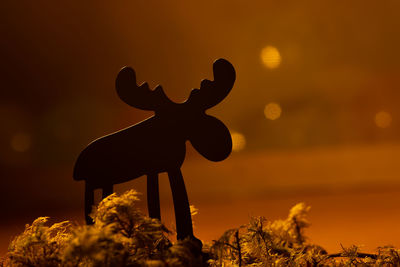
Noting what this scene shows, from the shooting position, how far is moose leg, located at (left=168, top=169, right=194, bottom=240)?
49 cm

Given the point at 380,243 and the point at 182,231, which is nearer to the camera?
the point at 182,231

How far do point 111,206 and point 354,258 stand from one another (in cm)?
32

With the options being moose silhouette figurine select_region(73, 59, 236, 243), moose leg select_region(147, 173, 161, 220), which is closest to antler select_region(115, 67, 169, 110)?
moose silhouette figurine select_region(73, 59, 236, 243)

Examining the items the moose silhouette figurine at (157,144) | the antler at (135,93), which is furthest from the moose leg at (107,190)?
the antler at (135,93)

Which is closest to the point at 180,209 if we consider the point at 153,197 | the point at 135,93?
the point at 153,197

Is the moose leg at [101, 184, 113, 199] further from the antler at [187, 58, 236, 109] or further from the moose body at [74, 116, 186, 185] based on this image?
the antler at [187, 58, 236, 109]

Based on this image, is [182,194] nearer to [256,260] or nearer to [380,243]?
[256,260]

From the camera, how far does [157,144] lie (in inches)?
19.7

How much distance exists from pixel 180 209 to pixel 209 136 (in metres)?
0.11

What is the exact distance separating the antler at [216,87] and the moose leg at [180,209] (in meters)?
0.11

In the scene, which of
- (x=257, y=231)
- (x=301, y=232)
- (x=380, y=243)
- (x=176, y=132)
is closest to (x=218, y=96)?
(x=176, y=132)

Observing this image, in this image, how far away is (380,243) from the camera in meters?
0.97

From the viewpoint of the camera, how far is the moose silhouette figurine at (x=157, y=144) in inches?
19.4

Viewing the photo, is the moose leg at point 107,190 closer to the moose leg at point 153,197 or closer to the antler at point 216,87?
the moose leg at point 153,197
